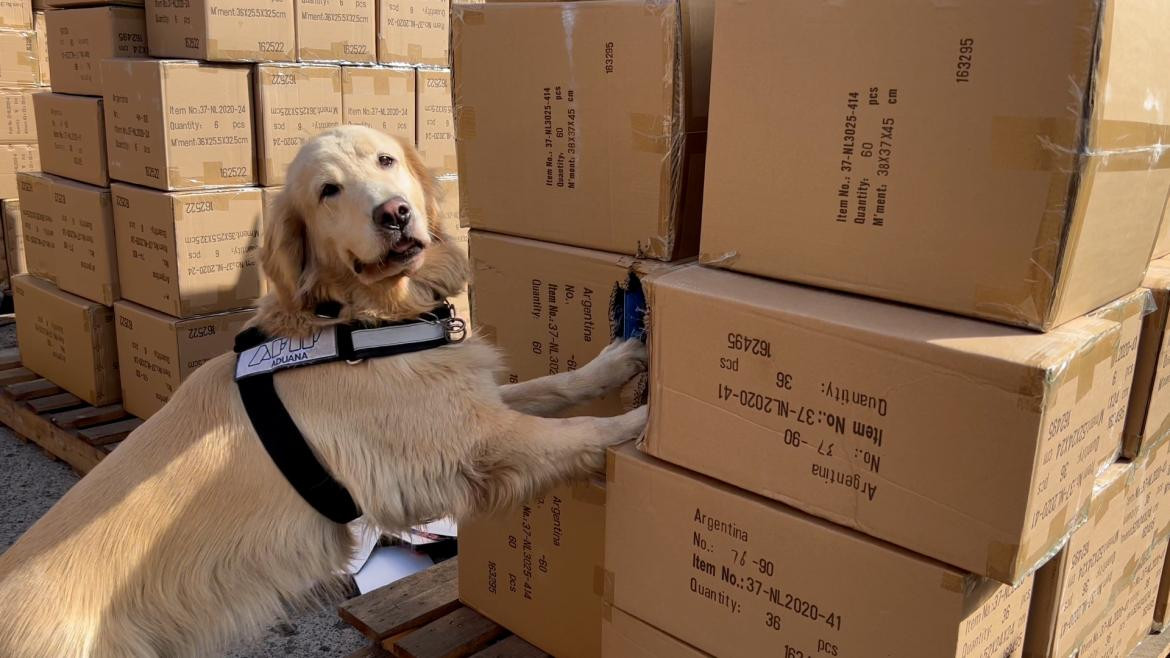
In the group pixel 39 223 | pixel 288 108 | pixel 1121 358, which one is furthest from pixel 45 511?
pixel 1121 358

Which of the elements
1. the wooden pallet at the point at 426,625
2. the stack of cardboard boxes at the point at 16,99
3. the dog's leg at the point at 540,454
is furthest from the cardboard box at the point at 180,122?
the stack of cardboard boxes at the point at 16,99

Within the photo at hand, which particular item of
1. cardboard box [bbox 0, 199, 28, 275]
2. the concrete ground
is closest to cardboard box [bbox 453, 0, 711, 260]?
the concrete ground

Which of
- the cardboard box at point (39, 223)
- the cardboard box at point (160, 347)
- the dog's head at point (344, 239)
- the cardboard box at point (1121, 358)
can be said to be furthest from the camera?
the cardboard box at point (39, 223)

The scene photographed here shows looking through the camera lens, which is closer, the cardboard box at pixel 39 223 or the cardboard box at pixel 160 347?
the cardboard box at pixel 160 347

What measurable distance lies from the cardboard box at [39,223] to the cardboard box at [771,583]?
3.89m

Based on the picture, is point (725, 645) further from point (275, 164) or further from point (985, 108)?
point (275, 164)

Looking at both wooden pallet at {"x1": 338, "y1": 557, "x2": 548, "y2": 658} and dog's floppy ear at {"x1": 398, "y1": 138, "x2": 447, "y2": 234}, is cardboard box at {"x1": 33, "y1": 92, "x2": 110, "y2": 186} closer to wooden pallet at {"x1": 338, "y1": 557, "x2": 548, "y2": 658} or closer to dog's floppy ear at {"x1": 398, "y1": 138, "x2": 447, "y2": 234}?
dog's floppy ear at {"x1": 398, "y1": 138, "x2": 447, "y2": 234}

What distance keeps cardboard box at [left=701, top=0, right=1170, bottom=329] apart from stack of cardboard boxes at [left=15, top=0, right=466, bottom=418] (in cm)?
249

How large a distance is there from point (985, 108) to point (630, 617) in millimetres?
1215

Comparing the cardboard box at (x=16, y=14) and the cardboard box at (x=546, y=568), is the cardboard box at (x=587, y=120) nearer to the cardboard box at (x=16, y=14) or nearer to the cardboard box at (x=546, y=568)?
the cardboard box at (x=546, y=568)

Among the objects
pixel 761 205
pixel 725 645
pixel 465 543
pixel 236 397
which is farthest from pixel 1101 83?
pixel 465 543

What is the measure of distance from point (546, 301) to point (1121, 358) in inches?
49.7

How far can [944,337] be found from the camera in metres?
1.37

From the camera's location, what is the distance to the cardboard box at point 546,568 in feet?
7.55
